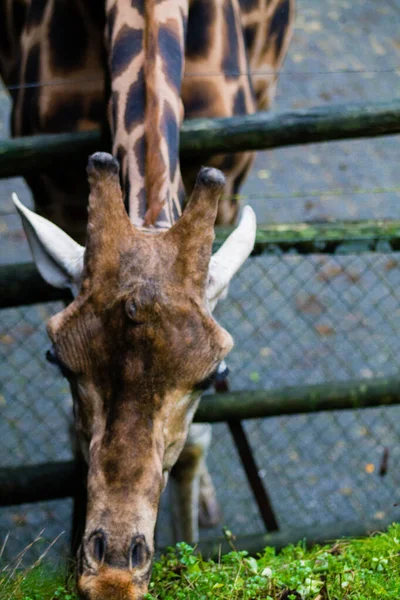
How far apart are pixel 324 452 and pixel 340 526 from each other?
53.3 inches

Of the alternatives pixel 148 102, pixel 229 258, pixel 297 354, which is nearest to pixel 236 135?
pixel 148 102

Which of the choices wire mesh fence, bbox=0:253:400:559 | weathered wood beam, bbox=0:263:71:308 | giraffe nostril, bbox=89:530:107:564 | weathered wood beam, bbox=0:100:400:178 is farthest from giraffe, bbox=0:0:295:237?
giraffe nostril, bbox=89:530:107:564

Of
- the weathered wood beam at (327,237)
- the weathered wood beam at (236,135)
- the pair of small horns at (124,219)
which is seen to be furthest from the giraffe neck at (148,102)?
the weathered wood beam at (327,237)

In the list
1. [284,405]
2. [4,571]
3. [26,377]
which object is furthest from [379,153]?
[4,571]

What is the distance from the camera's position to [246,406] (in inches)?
168

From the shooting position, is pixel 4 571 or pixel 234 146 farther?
pixel 234 146

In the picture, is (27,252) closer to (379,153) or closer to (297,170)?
(297,170)

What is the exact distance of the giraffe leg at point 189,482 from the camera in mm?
4469

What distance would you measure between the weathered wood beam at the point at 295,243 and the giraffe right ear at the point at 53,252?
1.90 feet

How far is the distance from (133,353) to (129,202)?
824mm

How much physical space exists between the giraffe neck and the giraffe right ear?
27 centimetres

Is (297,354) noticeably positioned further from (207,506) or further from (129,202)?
(129,202)

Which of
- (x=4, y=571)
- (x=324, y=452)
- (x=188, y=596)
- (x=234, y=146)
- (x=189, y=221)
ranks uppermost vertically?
(x=189, y=221)

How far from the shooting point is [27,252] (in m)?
7.07
